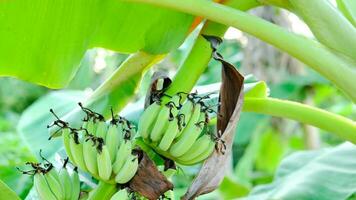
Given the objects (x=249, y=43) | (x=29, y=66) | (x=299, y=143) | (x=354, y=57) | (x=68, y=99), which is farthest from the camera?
(x=299, y=143)

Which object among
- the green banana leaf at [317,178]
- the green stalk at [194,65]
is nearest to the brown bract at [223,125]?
the green stalk at [194,65]

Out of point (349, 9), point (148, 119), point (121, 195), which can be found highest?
point (349, 9)

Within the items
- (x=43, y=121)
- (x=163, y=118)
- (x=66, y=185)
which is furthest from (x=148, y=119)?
(x=43, y=121)

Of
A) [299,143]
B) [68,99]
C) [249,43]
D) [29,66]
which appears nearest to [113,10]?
[29,66]

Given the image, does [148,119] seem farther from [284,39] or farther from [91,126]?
[284,39]

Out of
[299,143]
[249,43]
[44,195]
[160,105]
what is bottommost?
[44,195]

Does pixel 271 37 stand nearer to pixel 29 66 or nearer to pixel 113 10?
pixel 113 10

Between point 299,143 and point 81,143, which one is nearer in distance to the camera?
point 81,143
